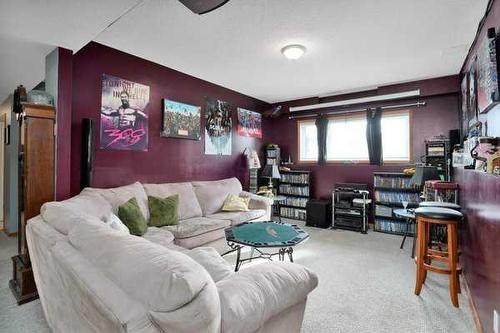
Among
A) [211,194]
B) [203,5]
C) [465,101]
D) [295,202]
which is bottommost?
[295,202]

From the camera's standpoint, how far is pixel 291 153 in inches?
235

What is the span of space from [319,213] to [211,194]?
2143mm

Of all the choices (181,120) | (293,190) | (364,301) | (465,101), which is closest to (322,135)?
(293,190)

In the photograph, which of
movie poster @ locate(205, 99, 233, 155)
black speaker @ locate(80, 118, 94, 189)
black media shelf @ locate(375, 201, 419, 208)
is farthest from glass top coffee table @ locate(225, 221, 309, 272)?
black media shelf @ locate(375, 201, 419, 208)

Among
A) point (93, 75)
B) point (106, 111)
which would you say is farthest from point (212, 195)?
point (93, 75)

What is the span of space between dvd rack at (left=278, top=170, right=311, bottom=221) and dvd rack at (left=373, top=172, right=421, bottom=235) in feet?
4.25

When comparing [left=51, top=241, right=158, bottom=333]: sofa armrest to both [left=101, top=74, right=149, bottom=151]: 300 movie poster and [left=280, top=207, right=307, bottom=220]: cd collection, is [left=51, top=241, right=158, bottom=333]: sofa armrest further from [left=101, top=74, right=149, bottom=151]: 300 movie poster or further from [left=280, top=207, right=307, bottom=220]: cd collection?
[left=280, top=207, right=307, bottom=220]: cd collection

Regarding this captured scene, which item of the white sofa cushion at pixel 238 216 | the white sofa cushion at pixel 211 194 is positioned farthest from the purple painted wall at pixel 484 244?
the white sofa cushion at pixel 211 194

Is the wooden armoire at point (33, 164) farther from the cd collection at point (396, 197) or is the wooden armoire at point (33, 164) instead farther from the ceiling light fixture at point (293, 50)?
the cd collection at point (396, 197)

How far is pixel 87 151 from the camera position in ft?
9.61

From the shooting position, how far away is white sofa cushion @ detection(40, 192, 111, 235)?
1589mm

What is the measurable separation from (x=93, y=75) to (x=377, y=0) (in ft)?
9.90

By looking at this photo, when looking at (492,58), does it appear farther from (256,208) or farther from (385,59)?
(256,208)

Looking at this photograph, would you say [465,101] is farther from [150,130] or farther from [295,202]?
[150,130]
